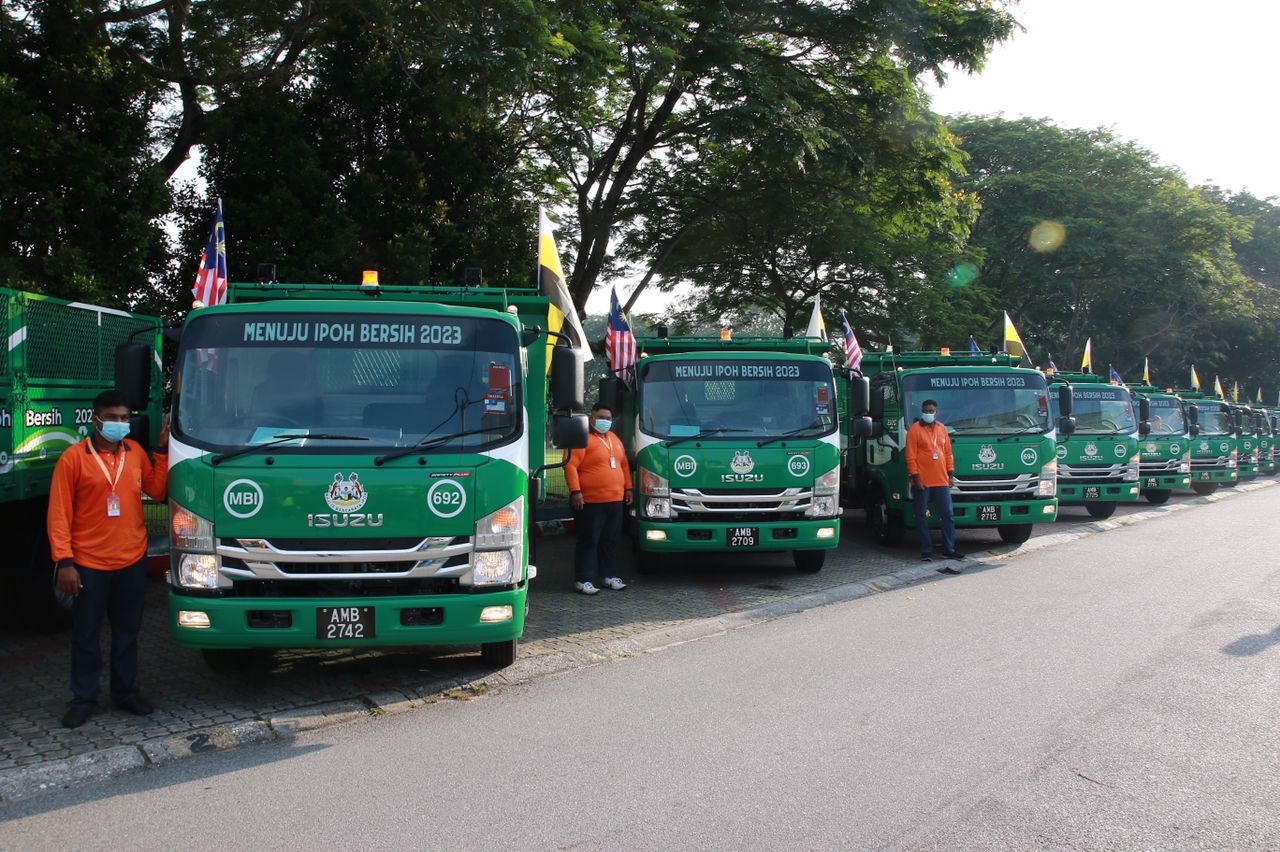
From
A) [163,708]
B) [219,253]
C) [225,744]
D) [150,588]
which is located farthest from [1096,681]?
[219,253]

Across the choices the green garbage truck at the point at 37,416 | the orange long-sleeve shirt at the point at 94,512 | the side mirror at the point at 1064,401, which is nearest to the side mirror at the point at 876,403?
the side mirror at the point at 1064,401

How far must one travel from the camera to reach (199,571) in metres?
5.86

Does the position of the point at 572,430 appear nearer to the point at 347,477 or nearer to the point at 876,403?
the point at 347,477

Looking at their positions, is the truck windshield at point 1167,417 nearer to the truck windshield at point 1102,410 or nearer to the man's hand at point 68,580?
the truck windshield at point 1102,410

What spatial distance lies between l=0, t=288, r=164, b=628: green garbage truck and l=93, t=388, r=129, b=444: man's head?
0.73 meters

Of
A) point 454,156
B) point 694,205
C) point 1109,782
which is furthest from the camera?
point 694,205

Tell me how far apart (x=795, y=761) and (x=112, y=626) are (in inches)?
156

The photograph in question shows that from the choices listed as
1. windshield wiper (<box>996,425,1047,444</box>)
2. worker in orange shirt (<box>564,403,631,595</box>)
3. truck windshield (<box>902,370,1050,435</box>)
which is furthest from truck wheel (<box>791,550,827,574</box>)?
windshield wiper (<box>996,425,1047,444</box>)

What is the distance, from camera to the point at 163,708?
6.10 meters

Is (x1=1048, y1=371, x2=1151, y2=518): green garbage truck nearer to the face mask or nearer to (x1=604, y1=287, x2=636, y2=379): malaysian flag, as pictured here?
(x1=604, y1=287, x2=636, y2=379): malaysian flag

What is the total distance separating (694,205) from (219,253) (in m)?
9.34

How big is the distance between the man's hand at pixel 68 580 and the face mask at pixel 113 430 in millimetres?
748

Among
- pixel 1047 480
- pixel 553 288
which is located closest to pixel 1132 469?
pixel 1047 480

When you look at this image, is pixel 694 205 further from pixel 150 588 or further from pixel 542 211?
pixel 150 588
